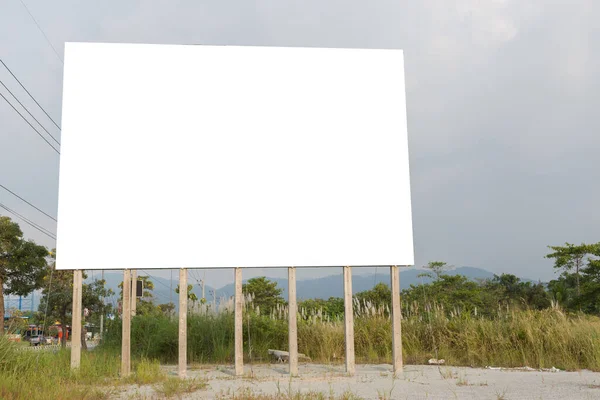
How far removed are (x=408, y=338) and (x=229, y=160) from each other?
16.2 ft

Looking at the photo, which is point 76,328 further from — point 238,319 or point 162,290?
point 162,290

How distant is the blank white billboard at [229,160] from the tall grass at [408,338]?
8.07ft

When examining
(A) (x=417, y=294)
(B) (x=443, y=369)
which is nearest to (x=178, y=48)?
(B) (x=443, y=369)

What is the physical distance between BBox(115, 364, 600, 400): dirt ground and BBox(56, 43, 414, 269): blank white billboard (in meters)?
1.70

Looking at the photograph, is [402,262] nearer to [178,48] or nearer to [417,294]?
[178,48]

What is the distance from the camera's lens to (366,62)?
9461 mm

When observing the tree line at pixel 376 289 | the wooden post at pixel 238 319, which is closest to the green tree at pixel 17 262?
the tree line at pixel 376 289

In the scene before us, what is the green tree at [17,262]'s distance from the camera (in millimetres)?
19125

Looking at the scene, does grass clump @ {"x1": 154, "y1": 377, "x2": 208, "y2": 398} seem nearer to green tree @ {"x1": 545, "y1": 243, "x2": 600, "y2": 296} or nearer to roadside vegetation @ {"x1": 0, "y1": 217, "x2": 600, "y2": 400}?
roadside vegetation @ {"x1": 0, "y1": 217, "x2": 600, "y2": 400}

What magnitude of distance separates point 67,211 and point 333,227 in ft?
13.0

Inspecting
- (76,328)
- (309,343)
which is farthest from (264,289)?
(76,328)

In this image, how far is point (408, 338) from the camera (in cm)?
1112

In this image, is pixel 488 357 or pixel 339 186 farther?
pixel 488 357

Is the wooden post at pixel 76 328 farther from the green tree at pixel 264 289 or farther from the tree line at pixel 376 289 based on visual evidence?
the green tree at pixel 264 289
